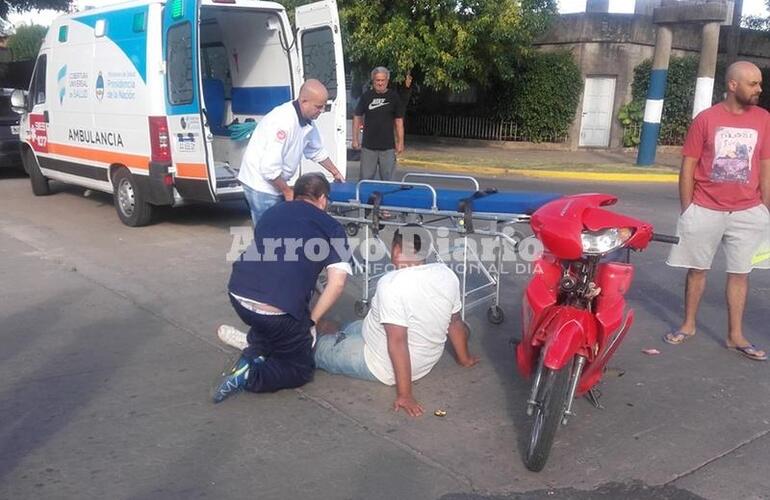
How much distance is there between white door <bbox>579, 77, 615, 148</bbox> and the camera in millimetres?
20844

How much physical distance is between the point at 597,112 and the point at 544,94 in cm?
165

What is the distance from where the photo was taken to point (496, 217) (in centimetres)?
459

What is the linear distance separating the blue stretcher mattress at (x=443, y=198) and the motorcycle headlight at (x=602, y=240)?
0.92m

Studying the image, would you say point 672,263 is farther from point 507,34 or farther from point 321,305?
point 507,34

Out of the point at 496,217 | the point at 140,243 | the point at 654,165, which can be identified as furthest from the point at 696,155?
the point at 654,165

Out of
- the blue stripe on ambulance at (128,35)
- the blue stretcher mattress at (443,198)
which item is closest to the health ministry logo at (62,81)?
the blue stripe on ambulance at (128,35)

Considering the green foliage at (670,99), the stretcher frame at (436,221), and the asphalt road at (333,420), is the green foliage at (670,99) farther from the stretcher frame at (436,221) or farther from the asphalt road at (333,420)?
the stretcher frame at (436,221)

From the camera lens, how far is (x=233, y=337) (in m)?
4.86

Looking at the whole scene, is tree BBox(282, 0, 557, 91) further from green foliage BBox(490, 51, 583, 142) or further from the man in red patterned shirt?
the man in red patterned shirt

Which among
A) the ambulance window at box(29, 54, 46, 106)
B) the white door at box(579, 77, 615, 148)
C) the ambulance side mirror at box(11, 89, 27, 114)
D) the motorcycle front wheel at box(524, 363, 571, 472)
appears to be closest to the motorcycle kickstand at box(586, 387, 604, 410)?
the motorcycle front wheel at box(524, 363, 571, 472)

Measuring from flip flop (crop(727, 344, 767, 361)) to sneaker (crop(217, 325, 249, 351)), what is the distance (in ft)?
10.7

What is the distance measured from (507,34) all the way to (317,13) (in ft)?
30.7

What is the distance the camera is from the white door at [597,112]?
2084cm

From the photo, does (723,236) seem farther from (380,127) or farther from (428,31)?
(428,31)
